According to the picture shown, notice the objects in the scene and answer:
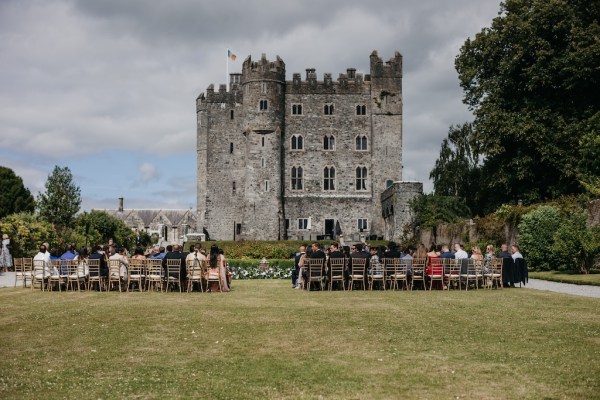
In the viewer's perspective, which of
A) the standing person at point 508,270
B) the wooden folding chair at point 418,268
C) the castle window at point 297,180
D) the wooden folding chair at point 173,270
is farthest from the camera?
the castle window at point 297,180

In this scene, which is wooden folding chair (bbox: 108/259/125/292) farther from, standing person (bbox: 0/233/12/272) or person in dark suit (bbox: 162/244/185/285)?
standing person (bbox: 0/233/12/272)

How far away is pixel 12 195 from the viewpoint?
65.3 m

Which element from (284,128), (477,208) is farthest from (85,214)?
(477,208)

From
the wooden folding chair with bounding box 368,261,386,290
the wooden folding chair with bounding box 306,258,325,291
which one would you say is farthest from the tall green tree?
the wooden folding chair with bounding box 306,258,325,291

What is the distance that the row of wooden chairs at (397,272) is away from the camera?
21641 mm

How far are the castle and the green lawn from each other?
3143cm

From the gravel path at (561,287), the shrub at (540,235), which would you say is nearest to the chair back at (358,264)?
the gravel path at (561,287)

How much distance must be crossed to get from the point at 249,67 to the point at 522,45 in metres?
27.3

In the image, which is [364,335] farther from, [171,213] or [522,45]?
[171,213]

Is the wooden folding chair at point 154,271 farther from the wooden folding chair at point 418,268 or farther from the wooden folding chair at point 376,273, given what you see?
the wooden folding chair at point 418,268

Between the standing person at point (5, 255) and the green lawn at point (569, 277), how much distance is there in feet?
76.5

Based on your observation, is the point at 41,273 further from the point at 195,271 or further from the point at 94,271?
the point at 195,271

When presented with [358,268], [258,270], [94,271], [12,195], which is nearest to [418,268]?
[358,268]

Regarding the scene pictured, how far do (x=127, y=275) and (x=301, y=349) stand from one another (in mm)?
12295
